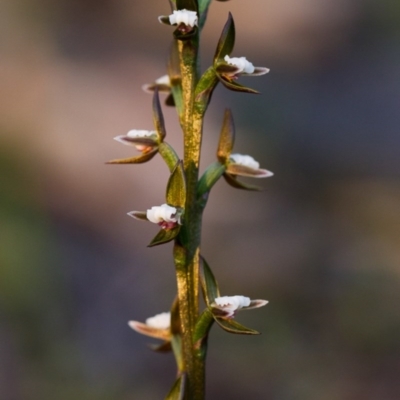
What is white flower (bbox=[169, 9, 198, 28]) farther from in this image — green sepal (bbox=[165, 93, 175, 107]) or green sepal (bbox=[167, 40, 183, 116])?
green sepal (bbox=[165, 93, 175, 107])

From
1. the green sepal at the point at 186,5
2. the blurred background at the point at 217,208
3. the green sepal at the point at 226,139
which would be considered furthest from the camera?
the blurred background at the point at 217,208

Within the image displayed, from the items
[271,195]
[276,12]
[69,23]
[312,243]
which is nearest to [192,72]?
[312,243]

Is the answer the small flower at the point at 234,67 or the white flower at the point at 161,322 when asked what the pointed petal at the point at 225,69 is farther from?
the white flower at the point at 161,322

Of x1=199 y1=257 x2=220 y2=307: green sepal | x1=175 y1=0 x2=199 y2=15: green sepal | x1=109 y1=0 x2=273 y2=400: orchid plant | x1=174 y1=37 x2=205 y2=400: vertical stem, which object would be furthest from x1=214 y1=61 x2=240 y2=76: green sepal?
x1=199 y1=257 x2=220 y2=307: green sepal

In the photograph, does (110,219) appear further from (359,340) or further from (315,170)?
(359,340)

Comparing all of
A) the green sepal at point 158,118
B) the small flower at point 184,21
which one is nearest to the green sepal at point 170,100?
the green sepal at point 158,118

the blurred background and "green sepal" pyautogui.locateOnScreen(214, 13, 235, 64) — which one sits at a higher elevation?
"green sepal" pyautogui.locateOnScreen(214, 13, 235, 64)
